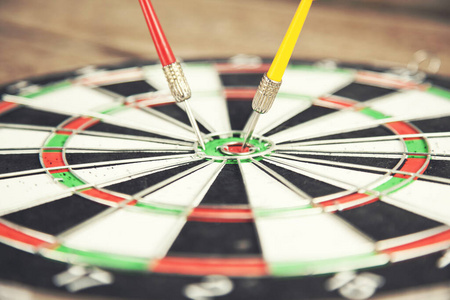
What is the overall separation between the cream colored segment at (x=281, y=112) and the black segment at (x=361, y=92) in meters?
0.10

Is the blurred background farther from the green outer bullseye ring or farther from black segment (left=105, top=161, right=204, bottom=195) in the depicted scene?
black segment (left=105, top=161, right=204, bottom=195)

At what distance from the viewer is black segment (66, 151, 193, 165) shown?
90 cm

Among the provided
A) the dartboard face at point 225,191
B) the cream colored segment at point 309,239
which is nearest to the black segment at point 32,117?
the dartboard face at point 225,191

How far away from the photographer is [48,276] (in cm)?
58

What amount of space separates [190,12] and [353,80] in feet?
4.27

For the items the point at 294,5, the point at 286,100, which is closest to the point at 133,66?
the point at 286,100

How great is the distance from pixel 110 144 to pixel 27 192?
A: 215mm

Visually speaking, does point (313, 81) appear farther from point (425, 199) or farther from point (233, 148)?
point (425, 199)

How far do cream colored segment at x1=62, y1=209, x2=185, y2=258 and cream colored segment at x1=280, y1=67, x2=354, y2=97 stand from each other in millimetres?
Answer: 653

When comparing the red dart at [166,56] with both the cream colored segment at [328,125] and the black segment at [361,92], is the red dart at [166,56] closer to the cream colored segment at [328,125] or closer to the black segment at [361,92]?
the cream colored segment at [328,125]

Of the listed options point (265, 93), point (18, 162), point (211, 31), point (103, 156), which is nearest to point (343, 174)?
point (265, 93)

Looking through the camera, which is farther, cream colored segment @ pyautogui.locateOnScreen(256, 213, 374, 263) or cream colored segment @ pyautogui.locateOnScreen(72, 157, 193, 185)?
cream colored segment @ pyautogui.locateOnScreen(72, 157, 193, 185)

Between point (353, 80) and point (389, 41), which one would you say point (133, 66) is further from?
point (389, 41)

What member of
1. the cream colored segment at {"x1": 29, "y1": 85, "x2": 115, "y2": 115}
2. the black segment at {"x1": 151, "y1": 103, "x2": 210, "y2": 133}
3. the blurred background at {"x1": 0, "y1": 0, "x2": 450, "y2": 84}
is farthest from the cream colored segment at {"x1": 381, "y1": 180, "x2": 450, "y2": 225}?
the blurred background at {"x1": 0, "y1": 0, "x2": 450, "y2": 84}
